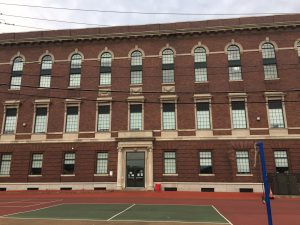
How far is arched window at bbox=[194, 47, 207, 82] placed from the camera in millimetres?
31859

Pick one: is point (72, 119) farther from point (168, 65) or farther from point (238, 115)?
point (238, 115)

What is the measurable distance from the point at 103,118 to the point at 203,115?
1109cm

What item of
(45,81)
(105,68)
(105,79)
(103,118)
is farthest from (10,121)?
(105,68)

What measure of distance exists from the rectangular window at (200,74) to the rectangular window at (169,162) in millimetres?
8764

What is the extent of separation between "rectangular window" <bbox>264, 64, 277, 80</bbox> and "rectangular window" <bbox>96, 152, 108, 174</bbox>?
1942 cm

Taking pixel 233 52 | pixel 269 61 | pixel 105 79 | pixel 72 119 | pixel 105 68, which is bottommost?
pixel 72 119

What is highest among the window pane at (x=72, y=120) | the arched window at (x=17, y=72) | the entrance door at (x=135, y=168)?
the arched window at (x=17, y=72)

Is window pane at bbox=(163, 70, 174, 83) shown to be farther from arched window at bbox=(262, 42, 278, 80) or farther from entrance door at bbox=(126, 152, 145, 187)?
arched window at bbox=(262, 42, 278, 80)

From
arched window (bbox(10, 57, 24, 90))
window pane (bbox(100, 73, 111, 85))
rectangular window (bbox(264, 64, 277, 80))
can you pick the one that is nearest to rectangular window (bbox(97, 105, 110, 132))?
window pane (bbox(100, 73, 111, 85))

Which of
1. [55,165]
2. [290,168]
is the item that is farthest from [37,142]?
[290,168]

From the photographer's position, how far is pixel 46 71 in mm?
34312

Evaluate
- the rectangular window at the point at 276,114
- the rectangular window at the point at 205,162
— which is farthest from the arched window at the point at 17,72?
the rectangular window at the point at 276,114

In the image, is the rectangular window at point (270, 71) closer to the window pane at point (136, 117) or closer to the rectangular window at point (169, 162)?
the rectangular window at point (169, 162)

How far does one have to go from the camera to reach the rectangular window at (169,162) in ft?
97.4
